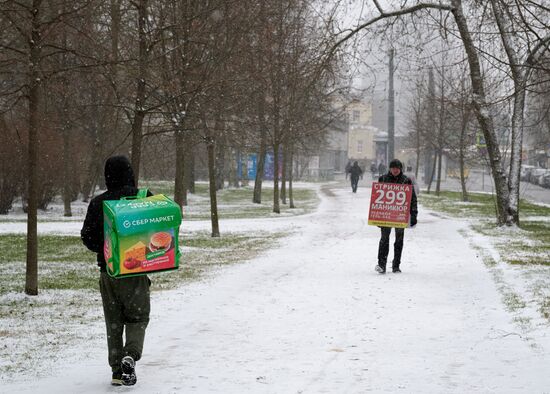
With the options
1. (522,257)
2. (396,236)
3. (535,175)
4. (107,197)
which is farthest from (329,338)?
(535,175)

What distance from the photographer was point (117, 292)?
6590 mm

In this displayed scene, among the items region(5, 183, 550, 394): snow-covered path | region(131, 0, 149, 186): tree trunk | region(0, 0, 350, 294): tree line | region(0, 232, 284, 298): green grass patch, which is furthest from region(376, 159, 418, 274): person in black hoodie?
region(131, 0, 149, 186): tree trunk

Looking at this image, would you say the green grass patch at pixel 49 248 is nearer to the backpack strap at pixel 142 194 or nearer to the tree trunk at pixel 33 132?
the tree trunk at pixel 33 132

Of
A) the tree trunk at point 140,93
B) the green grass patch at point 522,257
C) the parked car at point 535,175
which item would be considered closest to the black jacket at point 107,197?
the green grass patch at point 522,257

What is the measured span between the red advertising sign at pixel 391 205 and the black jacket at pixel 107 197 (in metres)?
8.31

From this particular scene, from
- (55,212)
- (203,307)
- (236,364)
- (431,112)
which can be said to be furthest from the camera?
(431,112)

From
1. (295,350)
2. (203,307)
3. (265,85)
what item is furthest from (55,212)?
(295,350)

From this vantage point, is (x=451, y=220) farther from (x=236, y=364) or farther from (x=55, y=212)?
(x=236, y=364)

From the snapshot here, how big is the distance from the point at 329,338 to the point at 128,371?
2.79 metres

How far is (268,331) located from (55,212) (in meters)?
26.5

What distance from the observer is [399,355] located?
783 cm

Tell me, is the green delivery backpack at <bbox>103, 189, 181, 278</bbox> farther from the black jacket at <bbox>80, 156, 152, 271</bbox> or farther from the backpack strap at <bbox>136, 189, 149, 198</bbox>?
the black jacket at <bbox>80, 156, 152, 271</bbox>

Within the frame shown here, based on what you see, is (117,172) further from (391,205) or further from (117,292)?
(391,205)

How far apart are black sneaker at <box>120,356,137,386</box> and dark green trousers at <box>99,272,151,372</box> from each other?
0.31ft
